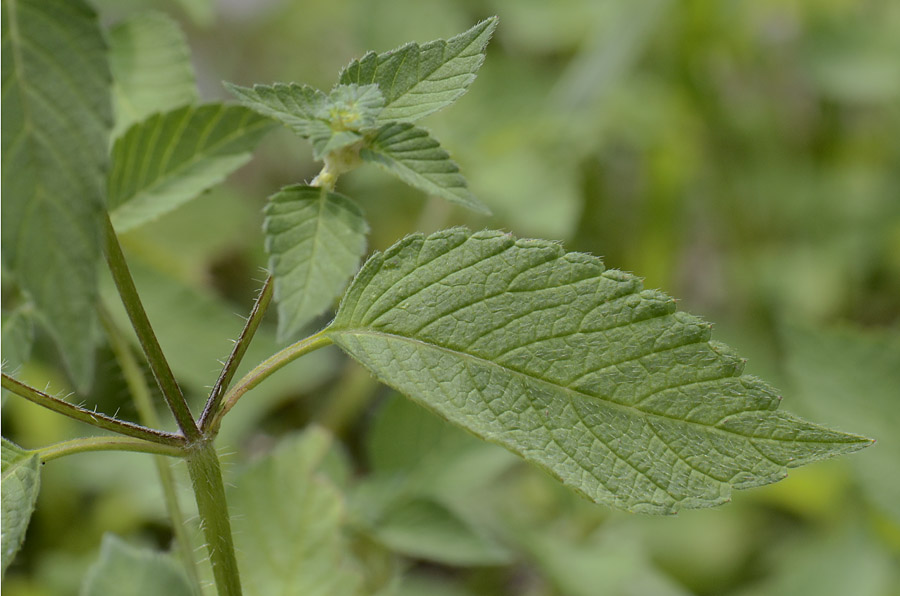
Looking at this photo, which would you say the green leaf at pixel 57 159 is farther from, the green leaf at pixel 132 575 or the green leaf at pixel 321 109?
the green leaf at pixel 132 575

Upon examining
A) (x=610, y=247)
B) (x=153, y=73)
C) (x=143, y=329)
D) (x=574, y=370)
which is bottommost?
(x=143, y=329)

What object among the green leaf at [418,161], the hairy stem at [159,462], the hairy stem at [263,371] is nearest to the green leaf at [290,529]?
the hairy stem at [159,462]

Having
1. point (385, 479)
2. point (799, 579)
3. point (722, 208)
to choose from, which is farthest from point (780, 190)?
point (385, 479)

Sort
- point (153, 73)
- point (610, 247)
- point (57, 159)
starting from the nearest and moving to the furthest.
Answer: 1. point (57, 159)
2. point (153, 73)
3. point (610, 247)

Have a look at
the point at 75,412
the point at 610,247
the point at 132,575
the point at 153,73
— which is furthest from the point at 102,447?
the point at 610,247

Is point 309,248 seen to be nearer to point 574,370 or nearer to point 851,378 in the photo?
point 574,370

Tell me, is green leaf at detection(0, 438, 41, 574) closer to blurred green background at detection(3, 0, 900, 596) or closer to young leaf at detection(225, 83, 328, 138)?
young leaf at detection(225, 83, 328, 138)
